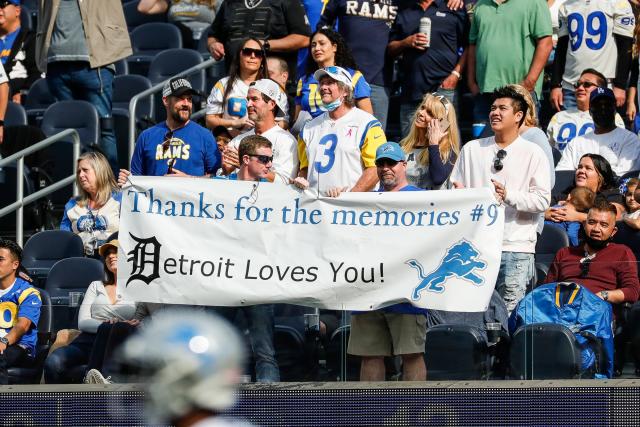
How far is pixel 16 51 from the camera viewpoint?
15406mm

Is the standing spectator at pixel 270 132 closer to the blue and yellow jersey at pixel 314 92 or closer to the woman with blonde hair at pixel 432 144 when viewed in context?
the blue and yellow jersey at pixel 314 92

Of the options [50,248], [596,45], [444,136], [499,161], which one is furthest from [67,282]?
[596,45]

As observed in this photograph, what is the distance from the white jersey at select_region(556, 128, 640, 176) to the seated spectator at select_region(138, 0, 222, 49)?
17.4 feet

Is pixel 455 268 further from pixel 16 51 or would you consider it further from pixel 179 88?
pixel 16 51

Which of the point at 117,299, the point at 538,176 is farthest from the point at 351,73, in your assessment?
the point at 117,299

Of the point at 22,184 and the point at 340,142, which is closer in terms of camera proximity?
the point at 340,142

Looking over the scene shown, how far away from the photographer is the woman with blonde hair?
9828 millimetres

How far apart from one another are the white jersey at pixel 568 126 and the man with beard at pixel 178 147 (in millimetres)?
3264

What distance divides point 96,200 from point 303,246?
308 cm

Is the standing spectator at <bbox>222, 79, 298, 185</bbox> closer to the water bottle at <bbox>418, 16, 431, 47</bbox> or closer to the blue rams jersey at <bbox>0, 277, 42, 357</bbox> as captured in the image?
the blue rams jersey at <bbox>0, 277, 42, 357</bbox>

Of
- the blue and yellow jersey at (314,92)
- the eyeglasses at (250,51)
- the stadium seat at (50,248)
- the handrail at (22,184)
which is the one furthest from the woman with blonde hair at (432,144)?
→ the handrail at (22,184)

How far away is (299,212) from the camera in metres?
8.93

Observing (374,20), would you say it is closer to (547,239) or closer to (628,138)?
(628,138)

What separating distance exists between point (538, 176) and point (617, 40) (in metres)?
4.16
